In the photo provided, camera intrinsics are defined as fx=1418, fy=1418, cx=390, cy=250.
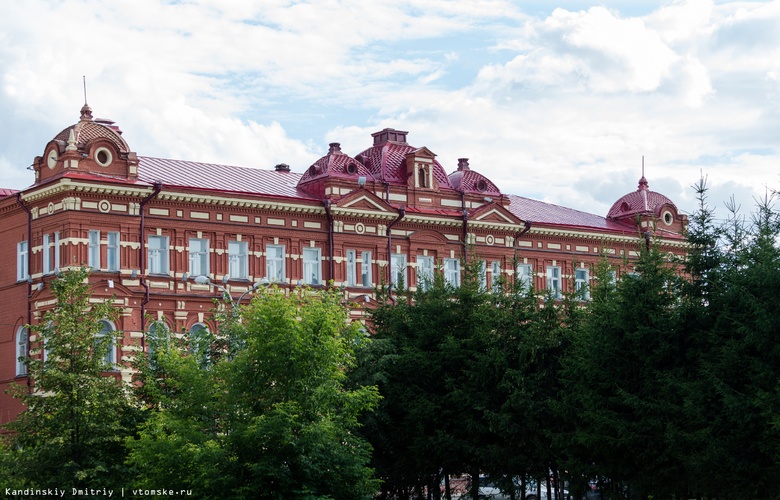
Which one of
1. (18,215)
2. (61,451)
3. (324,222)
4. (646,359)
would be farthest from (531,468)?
(18,215)

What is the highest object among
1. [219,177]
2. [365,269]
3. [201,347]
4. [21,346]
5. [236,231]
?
[219,177]

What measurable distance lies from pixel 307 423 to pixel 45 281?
2314cm

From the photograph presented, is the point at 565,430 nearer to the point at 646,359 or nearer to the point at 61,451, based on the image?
the point at 646,359

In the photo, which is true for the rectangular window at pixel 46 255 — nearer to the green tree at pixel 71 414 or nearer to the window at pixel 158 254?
the window at pixel 158 254

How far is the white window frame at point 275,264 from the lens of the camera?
68.0m

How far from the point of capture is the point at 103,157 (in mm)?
63781

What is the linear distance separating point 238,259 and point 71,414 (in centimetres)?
2201

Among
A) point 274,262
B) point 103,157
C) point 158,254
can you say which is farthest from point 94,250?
point 274,262

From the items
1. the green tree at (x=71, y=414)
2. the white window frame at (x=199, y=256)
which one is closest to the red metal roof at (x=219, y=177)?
the white window frame at (x=199, y=256)

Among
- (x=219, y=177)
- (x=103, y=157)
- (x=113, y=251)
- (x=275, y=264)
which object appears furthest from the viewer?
(x=219, y=177)

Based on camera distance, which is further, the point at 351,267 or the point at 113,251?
the point at 351,267

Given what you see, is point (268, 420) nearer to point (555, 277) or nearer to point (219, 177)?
point (219, 177)

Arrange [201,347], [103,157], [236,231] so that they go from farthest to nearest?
[236,231]
[103,157]
[201,347]

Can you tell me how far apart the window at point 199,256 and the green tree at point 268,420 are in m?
18.5
